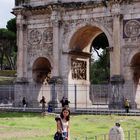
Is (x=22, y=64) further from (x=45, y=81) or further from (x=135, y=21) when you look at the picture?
(x=135, y=21)

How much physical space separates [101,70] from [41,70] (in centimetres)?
2733

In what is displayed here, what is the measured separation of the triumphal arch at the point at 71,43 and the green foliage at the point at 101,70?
23149 mm

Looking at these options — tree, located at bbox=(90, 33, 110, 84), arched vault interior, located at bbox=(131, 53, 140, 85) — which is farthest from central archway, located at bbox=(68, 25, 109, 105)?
tree, located at bbox=(90, 33, 110, 84)

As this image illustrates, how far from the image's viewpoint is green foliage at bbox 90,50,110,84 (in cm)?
6305

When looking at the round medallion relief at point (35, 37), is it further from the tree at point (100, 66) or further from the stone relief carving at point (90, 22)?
the tree at point (100, 66)

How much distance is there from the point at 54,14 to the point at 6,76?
28.7 metres

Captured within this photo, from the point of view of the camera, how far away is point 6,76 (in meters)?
63.9

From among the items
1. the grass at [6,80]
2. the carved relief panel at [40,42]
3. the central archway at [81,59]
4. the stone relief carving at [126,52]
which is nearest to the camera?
the stone relief carving at [126,52]

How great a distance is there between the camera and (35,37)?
1511 inches

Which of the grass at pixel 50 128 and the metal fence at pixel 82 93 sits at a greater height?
the metal fence at pixel 82 93

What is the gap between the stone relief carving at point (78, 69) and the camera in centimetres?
3747

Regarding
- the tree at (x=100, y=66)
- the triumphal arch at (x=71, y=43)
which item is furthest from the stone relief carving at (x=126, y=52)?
the tree at (x=100, y=66)

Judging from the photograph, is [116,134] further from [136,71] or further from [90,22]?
[90,22]

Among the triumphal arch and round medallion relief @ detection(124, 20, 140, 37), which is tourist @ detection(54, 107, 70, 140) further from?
round medallion relief @ detection(124, 20, 140, 37)
